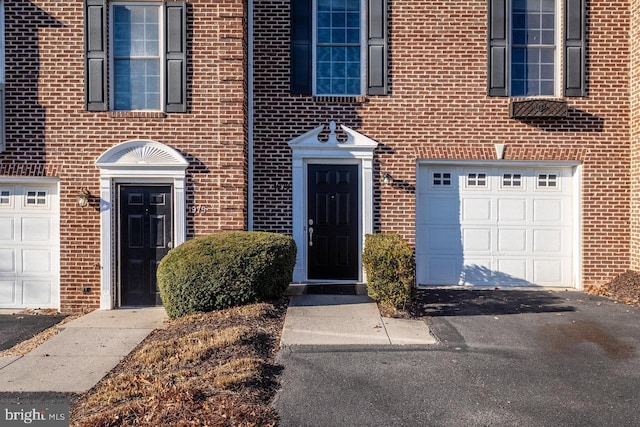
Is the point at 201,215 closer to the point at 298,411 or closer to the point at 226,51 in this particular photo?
the point at 226,51

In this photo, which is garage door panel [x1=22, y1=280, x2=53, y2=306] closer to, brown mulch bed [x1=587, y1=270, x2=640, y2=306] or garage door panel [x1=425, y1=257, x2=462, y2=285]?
garage door panel [x1=425, y1=257, x2=462, y2=285]

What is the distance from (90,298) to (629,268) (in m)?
9.74

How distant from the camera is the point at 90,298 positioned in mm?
8523

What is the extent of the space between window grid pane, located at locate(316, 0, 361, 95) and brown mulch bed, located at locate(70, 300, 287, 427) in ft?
15.2

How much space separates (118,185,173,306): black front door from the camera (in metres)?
8.48

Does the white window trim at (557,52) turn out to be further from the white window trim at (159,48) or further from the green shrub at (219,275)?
the white window trim at (159,48)

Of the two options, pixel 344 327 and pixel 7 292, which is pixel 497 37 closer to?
pixel 344 327

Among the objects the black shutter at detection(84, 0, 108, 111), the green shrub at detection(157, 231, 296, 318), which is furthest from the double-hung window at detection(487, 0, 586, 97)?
the black shutter at detection(84, 0, 108, 111)

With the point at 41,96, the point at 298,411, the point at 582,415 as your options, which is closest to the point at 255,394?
the point at 298,411

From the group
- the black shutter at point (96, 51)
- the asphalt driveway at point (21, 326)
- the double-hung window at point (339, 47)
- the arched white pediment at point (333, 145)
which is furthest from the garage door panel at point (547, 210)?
the asphalt driveway at point (21, 326)

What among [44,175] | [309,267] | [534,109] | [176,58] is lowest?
[309,267]

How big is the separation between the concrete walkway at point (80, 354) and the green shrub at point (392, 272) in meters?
3.29

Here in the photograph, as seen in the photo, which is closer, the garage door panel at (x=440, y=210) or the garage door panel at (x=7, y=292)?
the garage door panel at (x=7, y=292)

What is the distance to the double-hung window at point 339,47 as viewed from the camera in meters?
9.00
